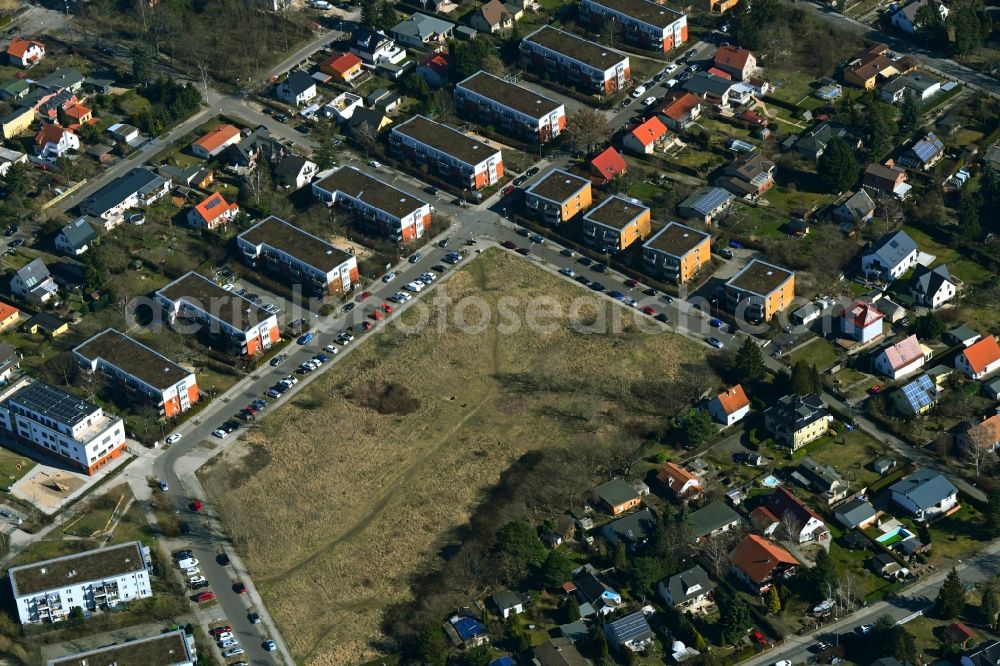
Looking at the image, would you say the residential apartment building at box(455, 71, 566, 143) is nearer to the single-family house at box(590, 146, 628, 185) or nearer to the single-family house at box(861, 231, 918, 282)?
the single-family house at box(590, 146, 628, 185)

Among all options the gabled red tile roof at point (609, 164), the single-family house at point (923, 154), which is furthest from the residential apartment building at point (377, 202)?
the single-family house at point (923, 154)

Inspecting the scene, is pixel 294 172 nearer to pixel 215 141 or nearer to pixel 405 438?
Result: pixel 215 141

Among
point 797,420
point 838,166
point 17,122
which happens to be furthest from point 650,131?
point 17,122

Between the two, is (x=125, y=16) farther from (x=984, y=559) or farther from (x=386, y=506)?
(x=984, y=559)

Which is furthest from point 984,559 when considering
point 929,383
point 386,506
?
point 386,506

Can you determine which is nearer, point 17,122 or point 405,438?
point 405,438

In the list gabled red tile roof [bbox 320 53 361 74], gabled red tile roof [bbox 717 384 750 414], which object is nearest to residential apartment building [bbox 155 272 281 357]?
gabled red tile roof [bbox 320 53 361 74]

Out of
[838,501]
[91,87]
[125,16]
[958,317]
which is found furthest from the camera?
[125,16]
